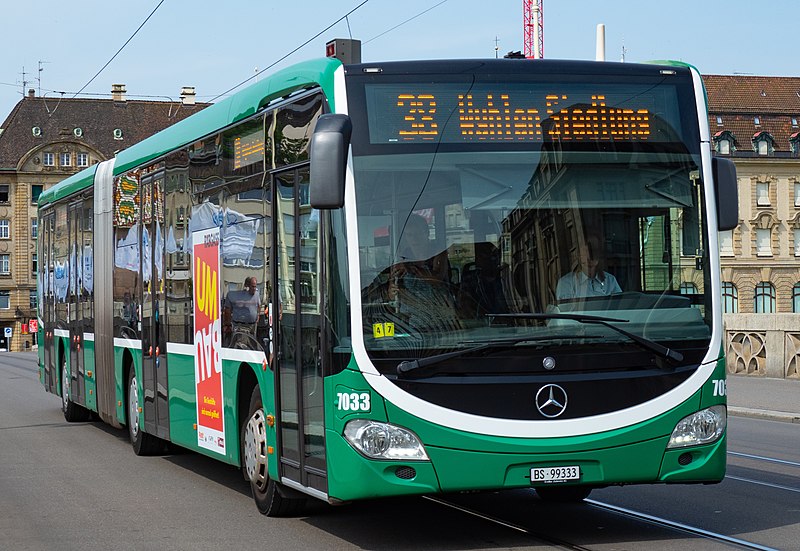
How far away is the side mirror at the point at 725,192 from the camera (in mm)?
8688

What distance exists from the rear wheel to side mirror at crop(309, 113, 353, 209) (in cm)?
723

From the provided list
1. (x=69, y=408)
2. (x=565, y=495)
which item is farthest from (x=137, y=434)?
(x=565, y=495)

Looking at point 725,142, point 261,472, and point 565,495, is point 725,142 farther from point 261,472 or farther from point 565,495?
point 261,472

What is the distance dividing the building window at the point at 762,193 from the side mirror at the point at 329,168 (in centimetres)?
8863

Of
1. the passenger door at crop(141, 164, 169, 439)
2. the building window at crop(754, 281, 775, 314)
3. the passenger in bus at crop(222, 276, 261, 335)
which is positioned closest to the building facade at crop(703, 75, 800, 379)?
the building window at crop(754, 281, 775, 314)

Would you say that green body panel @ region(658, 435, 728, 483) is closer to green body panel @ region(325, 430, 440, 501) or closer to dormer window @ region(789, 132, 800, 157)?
green body panel @ region(325, 430, 440, 501)

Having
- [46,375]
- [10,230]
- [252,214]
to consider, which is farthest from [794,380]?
[10,230]

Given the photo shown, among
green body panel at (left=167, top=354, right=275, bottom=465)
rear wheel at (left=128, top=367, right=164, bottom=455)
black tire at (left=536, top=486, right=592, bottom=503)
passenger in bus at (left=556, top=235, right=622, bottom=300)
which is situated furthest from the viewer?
rear wheel at (left=128, top=367, right=164, bottom=455)

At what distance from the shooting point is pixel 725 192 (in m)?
8.73

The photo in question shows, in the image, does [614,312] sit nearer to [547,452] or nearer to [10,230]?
[547,452]

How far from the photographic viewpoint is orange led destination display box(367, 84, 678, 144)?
834 cm

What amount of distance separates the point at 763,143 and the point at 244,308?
86.5 meters

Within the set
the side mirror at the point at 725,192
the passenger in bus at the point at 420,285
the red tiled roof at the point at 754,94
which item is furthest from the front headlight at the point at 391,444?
the red tiled roof at the point at 754,94

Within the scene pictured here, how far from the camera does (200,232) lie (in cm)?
1177
